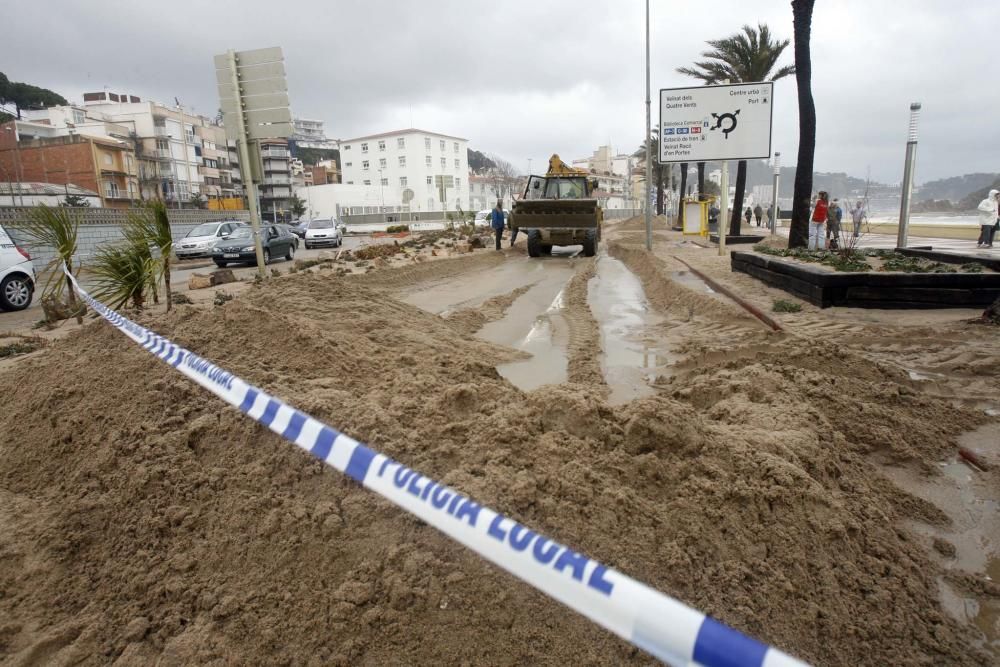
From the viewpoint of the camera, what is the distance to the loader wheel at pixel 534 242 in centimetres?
1878

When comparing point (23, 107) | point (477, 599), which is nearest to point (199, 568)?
point (477, 599)

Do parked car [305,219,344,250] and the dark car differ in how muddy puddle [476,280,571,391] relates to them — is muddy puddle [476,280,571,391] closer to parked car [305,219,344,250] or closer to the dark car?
the dark car

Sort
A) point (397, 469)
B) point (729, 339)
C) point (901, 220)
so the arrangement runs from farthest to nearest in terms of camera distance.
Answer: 1. point (901, 220)
2. point (729, 339)
3. point (397, 469)

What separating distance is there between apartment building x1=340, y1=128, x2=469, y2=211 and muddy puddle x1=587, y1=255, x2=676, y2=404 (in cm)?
8176

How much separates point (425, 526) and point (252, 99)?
985 cm

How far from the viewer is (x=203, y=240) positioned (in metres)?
20.6

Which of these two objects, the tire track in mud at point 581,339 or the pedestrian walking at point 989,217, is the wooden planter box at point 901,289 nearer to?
the tire track in mud at point 581,339

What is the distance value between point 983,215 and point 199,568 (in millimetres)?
22963

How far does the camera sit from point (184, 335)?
487cm

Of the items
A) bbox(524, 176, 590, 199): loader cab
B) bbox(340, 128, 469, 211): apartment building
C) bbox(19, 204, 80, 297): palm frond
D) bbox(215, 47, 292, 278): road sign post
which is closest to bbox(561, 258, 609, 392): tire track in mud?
bbox(215, 47, 292, 278): road sign post

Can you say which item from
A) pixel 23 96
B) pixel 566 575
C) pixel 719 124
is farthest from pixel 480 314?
pixel 23 96

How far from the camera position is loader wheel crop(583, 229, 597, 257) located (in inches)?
735

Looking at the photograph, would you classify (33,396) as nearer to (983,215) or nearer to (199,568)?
(199,568)

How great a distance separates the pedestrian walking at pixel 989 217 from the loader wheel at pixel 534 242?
44.6ft
